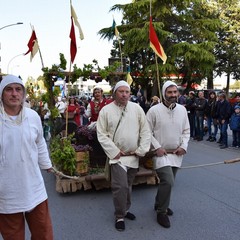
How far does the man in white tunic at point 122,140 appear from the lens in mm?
3775

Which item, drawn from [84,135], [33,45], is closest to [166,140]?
[84,135]

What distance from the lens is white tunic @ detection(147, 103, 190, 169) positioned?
400 cm

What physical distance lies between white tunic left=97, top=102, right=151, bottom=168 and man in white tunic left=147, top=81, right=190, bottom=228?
176mm

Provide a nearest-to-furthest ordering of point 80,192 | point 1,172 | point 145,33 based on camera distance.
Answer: point 1,172 → point 80,192 → point 145,33

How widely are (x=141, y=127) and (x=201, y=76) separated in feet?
72.6

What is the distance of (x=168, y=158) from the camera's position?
13.1 ft

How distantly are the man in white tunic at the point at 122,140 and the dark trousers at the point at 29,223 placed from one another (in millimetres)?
1327

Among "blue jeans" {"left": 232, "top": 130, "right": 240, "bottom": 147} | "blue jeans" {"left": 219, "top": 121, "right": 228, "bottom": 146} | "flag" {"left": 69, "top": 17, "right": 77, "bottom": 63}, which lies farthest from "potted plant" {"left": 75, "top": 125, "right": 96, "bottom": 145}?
"blue jeans" {"left": 232, "top": 130, "right": 240, "bottom": 147}

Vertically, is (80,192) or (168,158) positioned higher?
(168,158)

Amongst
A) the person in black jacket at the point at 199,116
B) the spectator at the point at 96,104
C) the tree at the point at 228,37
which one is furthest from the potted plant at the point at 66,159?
the tree at the point at 228,37

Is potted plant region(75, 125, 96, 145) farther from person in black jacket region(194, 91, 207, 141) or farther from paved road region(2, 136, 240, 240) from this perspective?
person in black jacket region(194, 91, 207, 141)

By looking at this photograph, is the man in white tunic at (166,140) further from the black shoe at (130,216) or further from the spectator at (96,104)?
the spectator at (96,104)


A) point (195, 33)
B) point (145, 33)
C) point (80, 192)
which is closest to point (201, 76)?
point (195, 33)

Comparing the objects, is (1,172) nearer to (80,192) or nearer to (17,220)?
(17,220)
